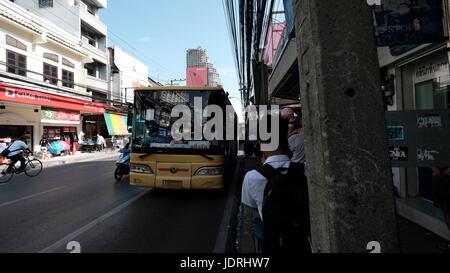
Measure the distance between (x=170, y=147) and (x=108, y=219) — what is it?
230 centimetres

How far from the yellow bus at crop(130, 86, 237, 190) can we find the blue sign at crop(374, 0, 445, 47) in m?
4.84

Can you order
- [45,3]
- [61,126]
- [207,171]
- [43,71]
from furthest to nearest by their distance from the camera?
[45,3] → [61,126] → [43,71] → [207,171]

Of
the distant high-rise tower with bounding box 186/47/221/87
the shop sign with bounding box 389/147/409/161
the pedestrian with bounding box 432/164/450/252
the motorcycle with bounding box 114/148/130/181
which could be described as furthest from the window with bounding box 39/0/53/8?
the pedestrian with bounding box 432/164/450/252

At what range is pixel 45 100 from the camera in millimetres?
20391

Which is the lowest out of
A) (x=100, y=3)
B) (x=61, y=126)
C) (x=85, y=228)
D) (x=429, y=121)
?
(x=85, y=228)

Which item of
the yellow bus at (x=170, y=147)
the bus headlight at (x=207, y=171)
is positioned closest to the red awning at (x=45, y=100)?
the yellow bus at (x=170, y=147)

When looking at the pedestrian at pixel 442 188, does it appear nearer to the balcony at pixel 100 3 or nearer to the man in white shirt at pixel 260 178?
the man in white shirt at pixel 260 178

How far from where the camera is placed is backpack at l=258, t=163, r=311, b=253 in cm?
220

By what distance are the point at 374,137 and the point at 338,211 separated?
0.42m

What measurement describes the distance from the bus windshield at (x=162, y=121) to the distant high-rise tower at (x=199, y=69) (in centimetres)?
3925

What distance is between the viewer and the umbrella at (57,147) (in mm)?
22969

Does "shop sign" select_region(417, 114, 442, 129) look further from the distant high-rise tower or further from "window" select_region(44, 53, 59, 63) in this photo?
the distant high-rise tower

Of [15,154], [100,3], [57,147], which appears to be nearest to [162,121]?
[15,154]

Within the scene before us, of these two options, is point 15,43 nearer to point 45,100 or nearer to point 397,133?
point 45,100
